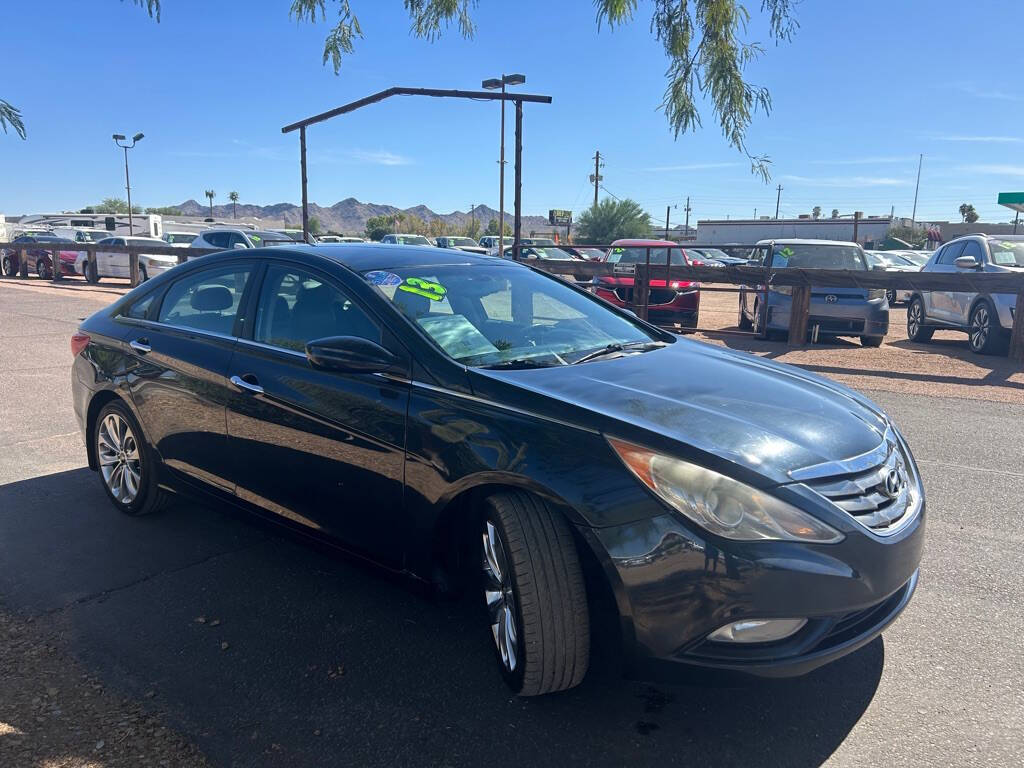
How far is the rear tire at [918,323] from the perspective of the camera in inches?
506

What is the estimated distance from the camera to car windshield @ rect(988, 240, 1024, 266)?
11.2 metres

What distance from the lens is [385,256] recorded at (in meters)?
3.85

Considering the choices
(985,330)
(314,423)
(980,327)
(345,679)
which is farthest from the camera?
(980,327)

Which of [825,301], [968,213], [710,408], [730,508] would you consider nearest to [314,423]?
[710,408]

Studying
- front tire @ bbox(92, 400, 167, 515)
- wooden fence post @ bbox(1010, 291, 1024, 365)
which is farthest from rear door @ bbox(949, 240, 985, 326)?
front tire @ bbox(92, 400, 167, 515)

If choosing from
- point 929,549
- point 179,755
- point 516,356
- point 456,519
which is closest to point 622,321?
point 516,356

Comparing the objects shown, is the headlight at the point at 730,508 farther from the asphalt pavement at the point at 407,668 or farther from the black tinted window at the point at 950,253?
the black tinted window at the point at 950,253

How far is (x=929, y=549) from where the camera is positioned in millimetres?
4070

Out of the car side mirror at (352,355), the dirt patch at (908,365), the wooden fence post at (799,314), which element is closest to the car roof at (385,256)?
the car side mirror at (352,355)

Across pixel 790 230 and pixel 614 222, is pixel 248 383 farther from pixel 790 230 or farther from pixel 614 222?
pixel 790 230

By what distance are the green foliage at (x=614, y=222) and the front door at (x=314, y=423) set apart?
194 feet

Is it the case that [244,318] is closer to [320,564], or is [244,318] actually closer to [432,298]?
[432,298]

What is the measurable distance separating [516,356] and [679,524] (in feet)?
3.84

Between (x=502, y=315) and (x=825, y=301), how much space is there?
952 cm
